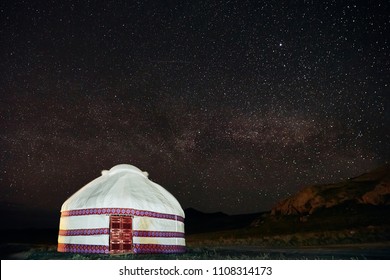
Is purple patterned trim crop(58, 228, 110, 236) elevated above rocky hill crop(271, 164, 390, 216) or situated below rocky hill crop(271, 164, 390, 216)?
below

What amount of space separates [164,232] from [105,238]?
173cm

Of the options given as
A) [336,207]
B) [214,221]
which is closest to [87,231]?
[336,207]

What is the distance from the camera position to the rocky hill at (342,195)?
122ft

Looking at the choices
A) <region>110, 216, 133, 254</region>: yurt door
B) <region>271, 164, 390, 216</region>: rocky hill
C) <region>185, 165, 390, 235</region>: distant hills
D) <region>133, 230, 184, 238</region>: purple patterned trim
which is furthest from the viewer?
<region>271, 164, 390, 216</region>: rocky hill

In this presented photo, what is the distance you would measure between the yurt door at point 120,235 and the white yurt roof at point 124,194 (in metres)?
0.41

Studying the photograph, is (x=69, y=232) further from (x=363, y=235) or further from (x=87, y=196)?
(x=363, y=235)

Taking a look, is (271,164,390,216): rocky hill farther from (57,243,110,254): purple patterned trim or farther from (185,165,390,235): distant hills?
(57,243,110,254): purple patterned trim

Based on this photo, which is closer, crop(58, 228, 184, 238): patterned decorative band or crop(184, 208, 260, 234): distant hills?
crop(58, 228, 184, 238): patterned decorative band

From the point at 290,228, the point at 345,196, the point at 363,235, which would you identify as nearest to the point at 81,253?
the point at 363,235

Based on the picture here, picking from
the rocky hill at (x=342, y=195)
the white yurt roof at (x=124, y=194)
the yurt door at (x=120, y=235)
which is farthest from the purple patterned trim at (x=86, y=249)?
the rocky hill at (x=342, y=195)

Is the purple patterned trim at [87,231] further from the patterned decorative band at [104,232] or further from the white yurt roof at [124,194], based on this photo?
the white yurt roof at [124,194]

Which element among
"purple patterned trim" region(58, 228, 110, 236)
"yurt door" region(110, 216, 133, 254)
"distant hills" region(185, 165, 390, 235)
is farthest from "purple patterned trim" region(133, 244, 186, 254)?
"distant hills" region(185, 165, 390, 235)

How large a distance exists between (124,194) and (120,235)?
1184 millimetres

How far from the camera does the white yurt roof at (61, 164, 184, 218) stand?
1198 cm
